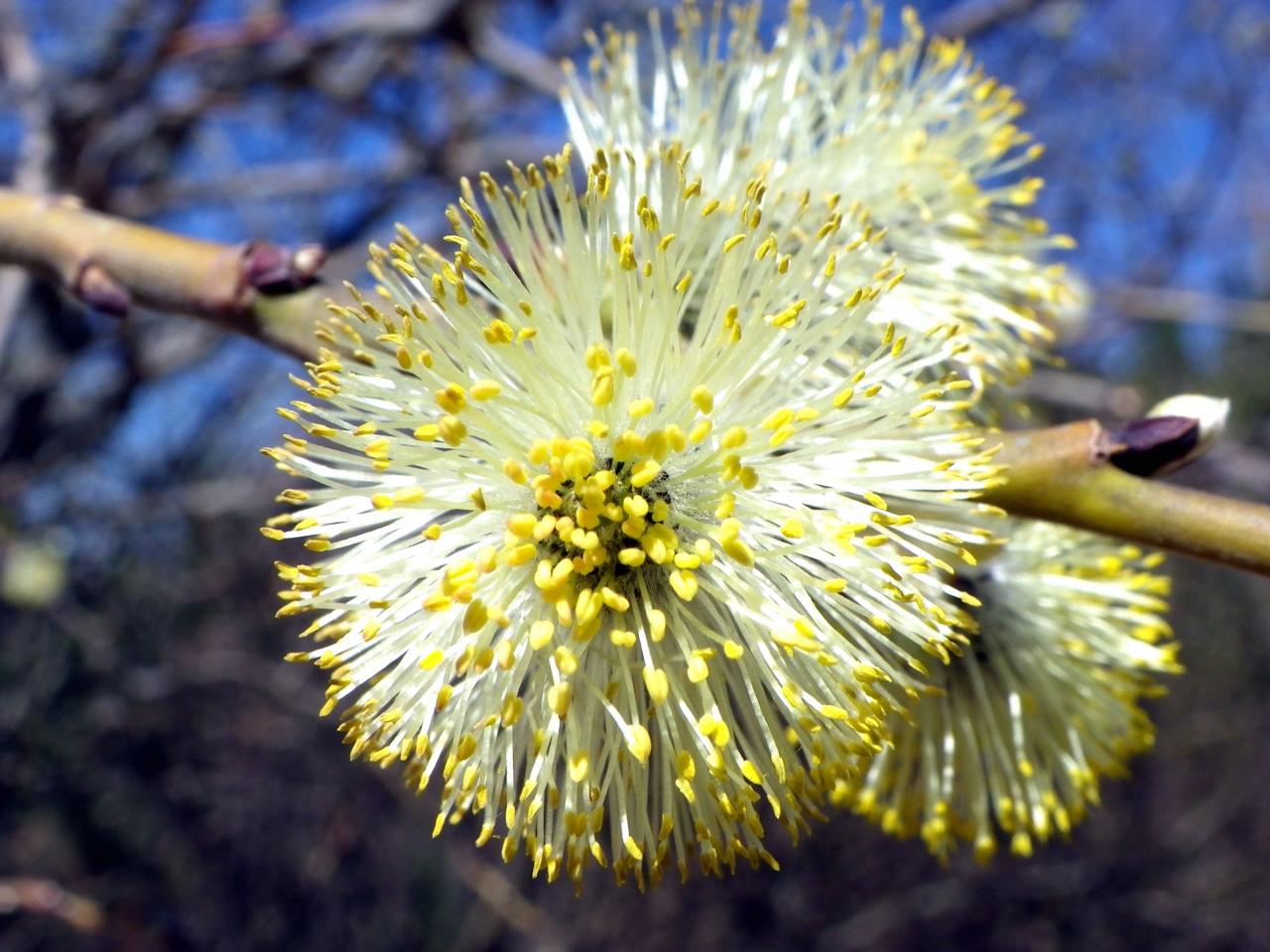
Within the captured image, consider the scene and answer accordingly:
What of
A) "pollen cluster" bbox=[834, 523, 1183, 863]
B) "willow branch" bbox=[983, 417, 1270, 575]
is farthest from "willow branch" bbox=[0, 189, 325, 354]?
"pollen cluster" bbox=[834, 523, 1183, 863]

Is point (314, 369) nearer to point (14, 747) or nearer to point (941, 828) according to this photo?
point (941, 828)

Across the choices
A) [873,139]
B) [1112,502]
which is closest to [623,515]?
[1112,502]

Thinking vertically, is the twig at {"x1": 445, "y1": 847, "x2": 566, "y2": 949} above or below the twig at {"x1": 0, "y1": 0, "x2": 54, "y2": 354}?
below

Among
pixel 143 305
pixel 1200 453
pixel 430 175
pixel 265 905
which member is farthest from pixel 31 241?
pixel 265 905

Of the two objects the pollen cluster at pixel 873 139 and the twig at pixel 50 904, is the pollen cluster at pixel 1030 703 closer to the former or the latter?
the pollen cluster at pixel 873 139

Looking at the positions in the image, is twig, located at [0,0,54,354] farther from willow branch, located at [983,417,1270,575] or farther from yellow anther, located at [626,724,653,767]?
willow branch, located at [983,417,1270,575]

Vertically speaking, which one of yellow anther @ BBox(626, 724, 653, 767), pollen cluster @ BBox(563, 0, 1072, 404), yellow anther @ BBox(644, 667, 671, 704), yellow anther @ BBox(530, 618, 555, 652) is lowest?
yellow anther @ BBox(626, 724, 653, 767)

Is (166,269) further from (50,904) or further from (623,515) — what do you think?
(50,904)

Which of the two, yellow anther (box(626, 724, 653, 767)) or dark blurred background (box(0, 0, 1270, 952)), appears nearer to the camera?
yellow anther (box(626, 724, 653, 767))
